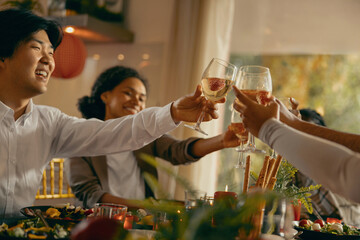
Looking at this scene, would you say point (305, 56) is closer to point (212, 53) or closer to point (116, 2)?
point (212, 53)

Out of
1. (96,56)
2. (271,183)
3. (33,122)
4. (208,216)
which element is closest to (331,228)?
(271,183)

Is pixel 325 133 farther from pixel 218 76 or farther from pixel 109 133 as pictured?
pixel 109 133

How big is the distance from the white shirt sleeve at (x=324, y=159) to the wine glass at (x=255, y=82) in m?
Answer: 0.28

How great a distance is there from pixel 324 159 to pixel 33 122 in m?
1.28

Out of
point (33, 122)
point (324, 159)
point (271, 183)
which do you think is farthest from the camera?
point (33, 122)

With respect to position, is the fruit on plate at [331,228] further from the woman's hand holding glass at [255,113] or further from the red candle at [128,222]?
the red candle at [128,222]

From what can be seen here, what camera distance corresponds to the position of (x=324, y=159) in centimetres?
83

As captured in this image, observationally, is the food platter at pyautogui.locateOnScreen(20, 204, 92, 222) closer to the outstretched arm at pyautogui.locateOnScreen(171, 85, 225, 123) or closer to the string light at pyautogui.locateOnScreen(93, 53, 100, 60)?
the outstretched arm at pyautogui.locateOnScreen(171, 85, 225, 123)

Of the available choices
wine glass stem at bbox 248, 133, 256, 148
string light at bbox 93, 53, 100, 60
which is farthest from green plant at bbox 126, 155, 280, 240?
string light at bbox 93, 53, 100, 60

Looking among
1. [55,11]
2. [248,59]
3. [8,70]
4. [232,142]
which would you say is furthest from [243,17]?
[8,70]

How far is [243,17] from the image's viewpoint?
366 cm

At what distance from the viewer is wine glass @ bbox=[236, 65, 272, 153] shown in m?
1.19

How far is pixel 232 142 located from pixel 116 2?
2.79m

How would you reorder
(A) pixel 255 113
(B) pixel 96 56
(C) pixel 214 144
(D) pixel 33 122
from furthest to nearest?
(B) pixel 96 56 < (C) pixel 214 144 < (D) pixel 33 122 < (A) pixel 255 113
